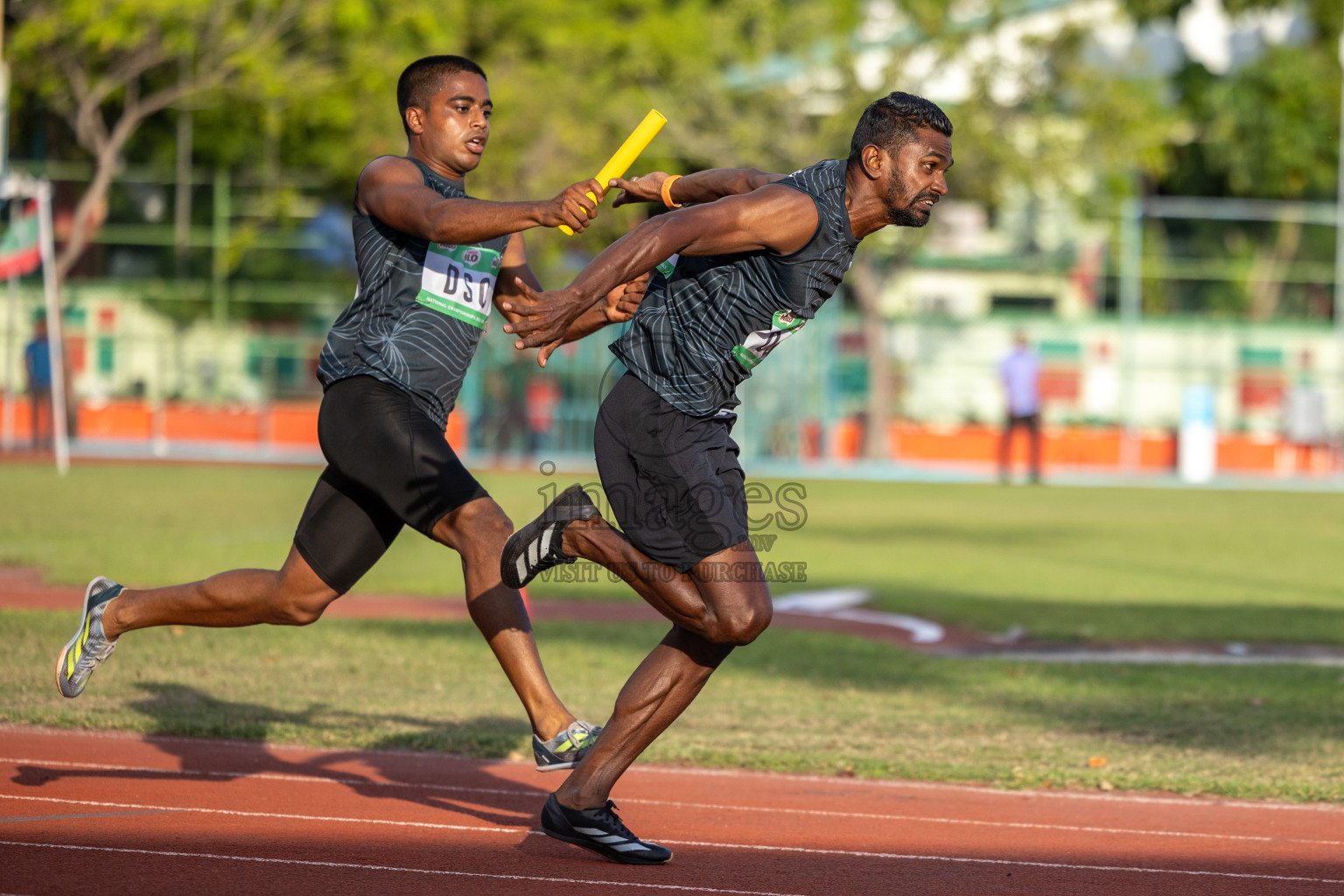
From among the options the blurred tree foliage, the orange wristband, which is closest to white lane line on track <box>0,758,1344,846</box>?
the orange wristband

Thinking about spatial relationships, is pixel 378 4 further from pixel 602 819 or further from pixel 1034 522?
pixel 602 819

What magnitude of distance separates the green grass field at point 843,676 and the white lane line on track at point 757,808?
783 mm

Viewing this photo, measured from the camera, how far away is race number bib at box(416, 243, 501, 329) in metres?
5.68

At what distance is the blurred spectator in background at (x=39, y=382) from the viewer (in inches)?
1059

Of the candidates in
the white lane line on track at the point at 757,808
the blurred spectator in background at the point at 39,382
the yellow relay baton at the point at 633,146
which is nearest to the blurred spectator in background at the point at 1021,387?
the blurred spectator in background at the point at 39,382

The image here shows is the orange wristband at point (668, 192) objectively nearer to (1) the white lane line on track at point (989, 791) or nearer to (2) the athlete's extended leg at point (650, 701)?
(2) the athlete's extended leg at point (650, 701)

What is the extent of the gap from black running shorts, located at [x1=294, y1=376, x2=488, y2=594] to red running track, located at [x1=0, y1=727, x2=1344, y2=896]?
0.95 meters

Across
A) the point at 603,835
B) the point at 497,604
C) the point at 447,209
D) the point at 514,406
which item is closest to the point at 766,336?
the point at 447,209

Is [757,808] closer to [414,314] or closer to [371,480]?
[371,480]

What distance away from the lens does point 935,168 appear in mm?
4859

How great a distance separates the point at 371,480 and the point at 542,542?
760 mm

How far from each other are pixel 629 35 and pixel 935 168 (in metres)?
36.6

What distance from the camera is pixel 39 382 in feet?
91.6

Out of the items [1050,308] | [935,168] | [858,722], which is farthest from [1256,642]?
[1050,308]
